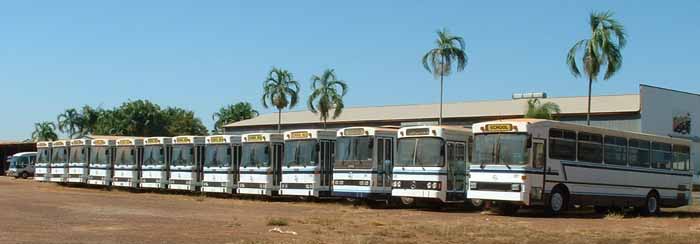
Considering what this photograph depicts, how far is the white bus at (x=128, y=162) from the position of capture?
4209 centimetres

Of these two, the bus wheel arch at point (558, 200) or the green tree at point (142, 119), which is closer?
the bus wheel arch at point (558, 200)

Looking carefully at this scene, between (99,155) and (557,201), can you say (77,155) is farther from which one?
(557,201)

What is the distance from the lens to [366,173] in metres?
28.3

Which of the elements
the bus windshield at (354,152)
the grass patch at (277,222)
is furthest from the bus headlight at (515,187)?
the grass patch at (277,222)

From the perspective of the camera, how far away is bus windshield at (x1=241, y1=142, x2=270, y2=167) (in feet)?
108

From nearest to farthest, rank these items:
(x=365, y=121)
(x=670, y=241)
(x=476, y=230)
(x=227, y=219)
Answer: (x=670, y=241)
(x=476, y=230)
(x=227, y=219)
(x=365, y=121)

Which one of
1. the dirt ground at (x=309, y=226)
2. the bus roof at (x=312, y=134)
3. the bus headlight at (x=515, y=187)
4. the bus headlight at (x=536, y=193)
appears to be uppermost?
the bus roof at (x=312, y=134)

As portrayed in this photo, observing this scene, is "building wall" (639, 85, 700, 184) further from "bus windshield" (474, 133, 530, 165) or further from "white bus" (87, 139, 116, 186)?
"bus windshield" (474, 133, 530, 165)

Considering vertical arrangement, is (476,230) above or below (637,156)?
below

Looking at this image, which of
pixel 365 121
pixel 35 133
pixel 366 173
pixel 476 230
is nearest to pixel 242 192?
pixel 366 173

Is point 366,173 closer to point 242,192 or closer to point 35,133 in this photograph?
point 242,192

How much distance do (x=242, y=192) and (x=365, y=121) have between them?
43.1 m

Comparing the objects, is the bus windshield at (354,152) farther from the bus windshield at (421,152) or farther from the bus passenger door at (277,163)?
the bus passenger door at (277,163)

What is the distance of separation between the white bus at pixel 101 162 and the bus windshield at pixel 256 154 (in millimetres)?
13290
